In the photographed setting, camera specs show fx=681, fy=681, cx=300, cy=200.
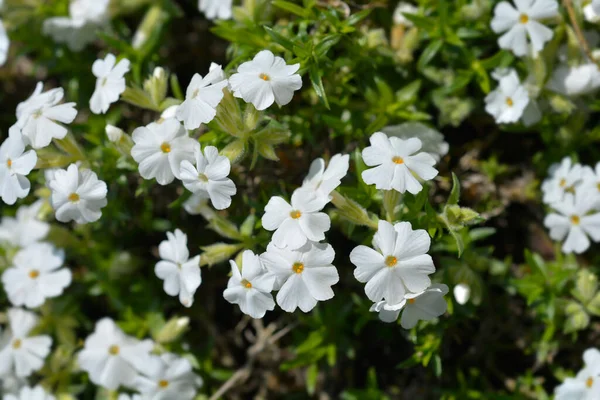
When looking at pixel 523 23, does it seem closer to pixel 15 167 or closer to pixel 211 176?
pixel 211 176

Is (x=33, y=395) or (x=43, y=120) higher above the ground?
(x=43, y=120)

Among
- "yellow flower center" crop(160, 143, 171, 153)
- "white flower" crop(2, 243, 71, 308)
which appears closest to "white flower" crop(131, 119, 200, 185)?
"yellow flower center" crop(160, 143, 171, 153)

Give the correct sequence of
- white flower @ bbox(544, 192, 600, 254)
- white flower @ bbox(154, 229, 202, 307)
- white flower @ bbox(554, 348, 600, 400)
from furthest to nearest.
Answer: white flower @ bbox(544, 192, 600, 254) → white flower @ bbox(554, 348, 600, 400) → white flower @ bbox(154, 229, 202, 307)

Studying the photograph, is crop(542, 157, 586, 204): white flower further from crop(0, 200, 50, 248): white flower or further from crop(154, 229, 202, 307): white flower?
crop(0, 200, 50, 248): white flower

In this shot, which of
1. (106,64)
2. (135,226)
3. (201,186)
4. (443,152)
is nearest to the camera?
(201,186)

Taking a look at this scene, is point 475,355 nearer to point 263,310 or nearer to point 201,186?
point 263,310

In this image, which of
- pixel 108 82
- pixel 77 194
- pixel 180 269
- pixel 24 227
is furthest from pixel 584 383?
pixel 24 227

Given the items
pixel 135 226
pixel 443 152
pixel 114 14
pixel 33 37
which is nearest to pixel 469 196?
pixel 443 152
